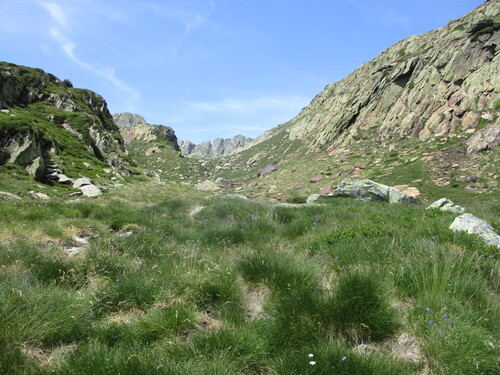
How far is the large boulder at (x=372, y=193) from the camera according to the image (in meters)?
17.3

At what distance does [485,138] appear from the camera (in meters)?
30.8

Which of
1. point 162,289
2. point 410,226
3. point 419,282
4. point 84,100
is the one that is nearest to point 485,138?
point 410,226

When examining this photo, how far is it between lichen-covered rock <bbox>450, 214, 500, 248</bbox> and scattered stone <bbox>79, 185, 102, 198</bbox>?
1764 centimetres

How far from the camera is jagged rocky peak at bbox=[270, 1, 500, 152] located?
120ft

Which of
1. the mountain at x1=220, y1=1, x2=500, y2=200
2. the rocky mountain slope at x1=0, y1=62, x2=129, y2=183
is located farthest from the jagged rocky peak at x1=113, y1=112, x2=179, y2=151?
the mountain at x1=220, y1=1, x2=500, y2=200

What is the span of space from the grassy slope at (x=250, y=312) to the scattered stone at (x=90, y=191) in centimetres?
1352

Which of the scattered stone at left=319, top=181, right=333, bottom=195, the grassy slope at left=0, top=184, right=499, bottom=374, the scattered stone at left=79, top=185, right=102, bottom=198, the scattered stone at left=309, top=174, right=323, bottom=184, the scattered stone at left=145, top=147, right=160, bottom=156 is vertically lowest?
the grassy slope at left=0, top=184, right=499, bottom=374

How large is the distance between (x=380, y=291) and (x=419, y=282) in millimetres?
740

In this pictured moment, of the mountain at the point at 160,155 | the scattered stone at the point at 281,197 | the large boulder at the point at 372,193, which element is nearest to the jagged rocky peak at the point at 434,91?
the scattered stone at the point at 281,197

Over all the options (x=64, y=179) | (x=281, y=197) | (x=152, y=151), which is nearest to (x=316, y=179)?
(x=281, y=197)

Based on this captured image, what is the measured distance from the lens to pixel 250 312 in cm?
352

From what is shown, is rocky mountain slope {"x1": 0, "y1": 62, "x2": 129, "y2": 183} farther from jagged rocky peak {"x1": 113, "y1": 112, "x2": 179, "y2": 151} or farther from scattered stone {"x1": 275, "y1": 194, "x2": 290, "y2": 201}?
jagged rocky peak {"x1": 113, "y1": 112, "x2": 179, "y2": 151}

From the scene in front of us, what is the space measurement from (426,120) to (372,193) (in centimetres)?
3132

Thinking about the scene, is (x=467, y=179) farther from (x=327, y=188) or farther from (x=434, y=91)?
(x=434, y=91)
